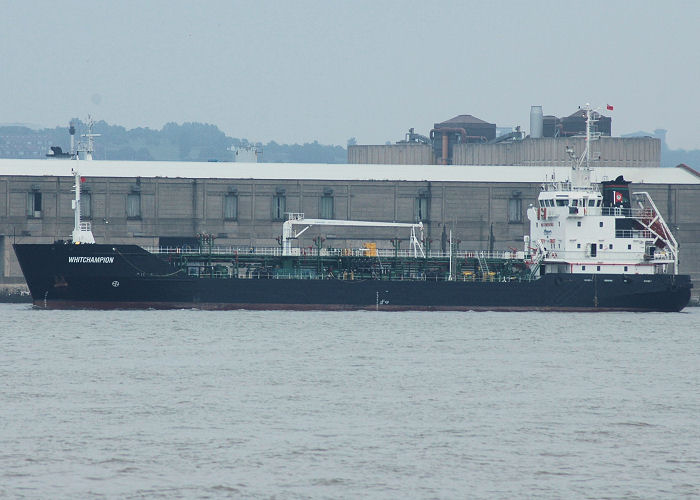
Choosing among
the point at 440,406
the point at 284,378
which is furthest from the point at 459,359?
the point at 440,406

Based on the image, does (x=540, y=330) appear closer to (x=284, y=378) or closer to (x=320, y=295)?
(x=320, y=295)

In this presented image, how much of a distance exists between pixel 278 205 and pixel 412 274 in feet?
66.4

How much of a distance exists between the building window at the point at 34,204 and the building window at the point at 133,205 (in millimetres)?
5714

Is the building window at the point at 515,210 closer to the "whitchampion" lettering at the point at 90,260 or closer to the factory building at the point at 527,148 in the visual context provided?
the factory building at the point at 527,148

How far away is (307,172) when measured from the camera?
281 feet

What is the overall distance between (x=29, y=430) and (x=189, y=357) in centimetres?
1408

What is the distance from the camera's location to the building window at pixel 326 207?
8425 cm

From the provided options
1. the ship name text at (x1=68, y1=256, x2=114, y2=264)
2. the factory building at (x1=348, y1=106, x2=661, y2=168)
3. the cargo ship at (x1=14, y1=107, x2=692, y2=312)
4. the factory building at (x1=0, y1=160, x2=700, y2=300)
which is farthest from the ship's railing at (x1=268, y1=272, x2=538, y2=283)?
the factory building at (x1=348, y1=106, x2=661, y2=168)

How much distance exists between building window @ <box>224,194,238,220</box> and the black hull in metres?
21.7

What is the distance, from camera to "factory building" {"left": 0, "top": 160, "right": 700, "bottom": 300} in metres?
81.9

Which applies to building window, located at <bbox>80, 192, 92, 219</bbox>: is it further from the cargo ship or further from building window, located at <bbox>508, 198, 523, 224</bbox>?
building window, located at <bbox>508, 198, 523, 224</bbox>

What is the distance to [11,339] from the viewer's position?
46.3 m

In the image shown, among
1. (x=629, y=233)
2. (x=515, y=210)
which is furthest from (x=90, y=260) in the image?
(x=515, y=210)

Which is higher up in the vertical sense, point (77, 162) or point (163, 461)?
point (77, 162)
